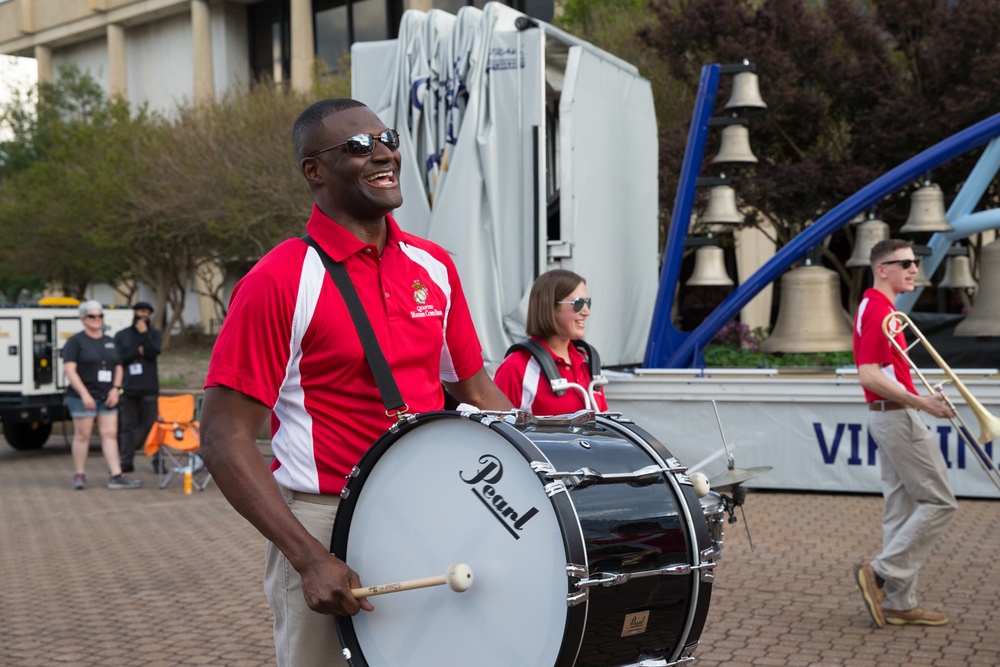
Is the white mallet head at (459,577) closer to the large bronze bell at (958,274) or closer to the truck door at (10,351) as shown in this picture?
the large bronze bell at (958,274)

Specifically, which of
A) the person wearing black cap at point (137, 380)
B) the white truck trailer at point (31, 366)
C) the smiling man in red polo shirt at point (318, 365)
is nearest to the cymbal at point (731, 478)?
the smiling man in red polo shirt at point (318, 365)

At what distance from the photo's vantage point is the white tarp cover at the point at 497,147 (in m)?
9.38

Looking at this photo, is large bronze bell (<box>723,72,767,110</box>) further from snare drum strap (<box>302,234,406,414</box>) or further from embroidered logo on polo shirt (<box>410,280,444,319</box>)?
snare drum strap (<box>302,234,406,414</box>)

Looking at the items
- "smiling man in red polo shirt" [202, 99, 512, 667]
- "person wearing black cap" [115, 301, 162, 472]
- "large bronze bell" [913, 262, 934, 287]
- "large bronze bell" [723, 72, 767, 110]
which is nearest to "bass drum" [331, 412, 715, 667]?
"smiling man in red polo shirt" [202, 99, 512, 667]

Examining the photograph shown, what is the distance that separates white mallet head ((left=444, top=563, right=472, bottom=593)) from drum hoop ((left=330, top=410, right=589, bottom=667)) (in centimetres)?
22

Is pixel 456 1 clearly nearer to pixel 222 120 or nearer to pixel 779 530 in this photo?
pixel 222 120

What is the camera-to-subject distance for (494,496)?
8.50ft

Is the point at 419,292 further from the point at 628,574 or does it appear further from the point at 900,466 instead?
the point at 900,466

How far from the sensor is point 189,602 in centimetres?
702

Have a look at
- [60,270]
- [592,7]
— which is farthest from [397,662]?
[60,270]

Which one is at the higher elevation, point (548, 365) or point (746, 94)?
point (746, 94)

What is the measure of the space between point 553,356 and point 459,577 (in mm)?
3050

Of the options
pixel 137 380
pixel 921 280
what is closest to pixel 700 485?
pixel 921 280

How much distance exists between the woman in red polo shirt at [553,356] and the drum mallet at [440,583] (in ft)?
8.87
